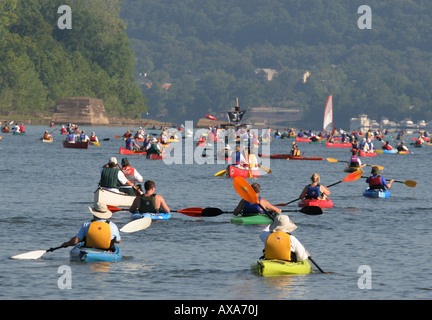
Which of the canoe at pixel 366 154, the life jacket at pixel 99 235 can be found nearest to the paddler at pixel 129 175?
the life jacket at pixel 99 235

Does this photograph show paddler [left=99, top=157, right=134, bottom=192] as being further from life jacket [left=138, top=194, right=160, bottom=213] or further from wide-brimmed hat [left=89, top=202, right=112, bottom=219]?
wide-brimmed hat [left=89, top=202, right=112, bottom=219]

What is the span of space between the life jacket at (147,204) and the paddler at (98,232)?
22.1ft

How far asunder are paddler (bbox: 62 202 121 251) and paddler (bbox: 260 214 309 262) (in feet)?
13.4

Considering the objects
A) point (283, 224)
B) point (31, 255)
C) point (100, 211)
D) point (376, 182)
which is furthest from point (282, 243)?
point (376, 182)

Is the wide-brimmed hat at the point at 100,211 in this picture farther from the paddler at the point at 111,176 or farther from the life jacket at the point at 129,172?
the life jacket at the point at 129,172

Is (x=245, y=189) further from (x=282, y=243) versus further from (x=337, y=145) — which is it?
(x=337, y=145)

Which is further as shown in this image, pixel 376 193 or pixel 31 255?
pixel 376 193

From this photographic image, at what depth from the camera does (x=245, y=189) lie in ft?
86.0

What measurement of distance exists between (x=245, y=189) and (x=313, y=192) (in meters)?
8.92
